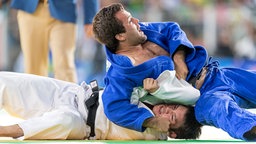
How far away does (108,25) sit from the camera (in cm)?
412

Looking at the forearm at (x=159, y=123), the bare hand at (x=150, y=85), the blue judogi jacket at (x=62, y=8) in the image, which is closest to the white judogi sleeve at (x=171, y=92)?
the bare hand at (x=150, y=85)

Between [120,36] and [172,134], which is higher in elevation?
[120,36]

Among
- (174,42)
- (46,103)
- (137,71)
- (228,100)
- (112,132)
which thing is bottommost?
(112,132)

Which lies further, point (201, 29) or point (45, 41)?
point (201, 29)

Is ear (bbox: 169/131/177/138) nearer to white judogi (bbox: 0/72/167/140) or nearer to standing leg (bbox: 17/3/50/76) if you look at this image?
white judogi (bbox: 0/72/167/140)

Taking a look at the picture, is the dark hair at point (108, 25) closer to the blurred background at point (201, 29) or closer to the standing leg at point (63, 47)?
the standing leg at point (63, 47)

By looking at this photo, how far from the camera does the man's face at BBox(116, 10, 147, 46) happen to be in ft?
13.5

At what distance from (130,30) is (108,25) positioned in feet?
0.40

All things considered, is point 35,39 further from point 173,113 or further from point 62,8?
point 173,113

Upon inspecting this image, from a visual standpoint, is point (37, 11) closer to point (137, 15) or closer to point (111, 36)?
point (111, 36)

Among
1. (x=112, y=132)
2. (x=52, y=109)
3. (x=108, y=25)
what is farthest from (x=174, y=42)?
(x=52, y=109)

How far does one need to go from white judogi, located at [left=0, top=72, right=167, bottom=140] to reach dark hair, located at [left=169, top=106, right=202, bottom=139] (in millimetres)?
106

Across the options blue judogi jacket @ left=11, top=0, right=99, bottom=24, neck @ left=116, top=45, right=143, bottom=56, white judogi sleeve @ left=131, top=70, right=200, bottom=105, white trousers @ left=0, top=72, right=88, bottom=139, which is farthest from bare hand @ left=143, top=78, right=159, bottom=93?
blue judogi jacket @ left=11, top=0, right=99, bottom=24

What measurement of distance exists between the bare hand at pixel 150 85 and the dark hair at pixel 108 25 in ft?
1.18
